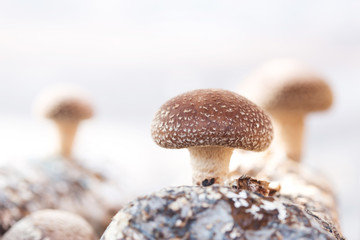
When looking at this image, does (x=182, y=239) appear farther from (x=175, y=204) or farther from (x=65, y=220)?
(x=65, y=220)

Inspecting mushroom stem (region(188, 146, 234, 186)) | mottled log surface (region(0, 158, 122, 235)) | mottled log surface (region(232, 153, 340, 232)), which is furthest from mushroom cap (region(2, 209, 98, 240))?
mottled log surface (region(232, 153, 340, 232))

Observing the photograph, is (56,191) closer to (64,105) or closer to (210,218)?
(64,105)

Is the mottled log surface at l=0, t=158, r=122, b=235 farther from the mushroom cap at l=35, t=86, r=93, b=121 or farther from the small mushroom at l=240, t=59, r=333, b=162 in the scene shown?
the small mushroom at l=240, t=59, r=333, b=162

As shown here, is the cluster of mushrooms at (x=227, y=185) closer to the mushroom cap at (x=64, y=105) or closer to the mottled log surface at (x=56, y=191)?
the mottled log surface at (x=56, y=191)

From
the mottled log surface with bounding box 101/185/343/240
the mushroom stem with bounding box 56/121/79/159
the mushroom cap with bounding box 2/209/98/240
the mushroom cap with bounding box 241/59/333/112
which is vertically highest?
the mushroom cap with bounding box 241/59/333/112

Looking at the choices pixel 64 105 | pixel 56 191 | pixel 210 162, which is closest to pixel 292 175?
pixel 210 162

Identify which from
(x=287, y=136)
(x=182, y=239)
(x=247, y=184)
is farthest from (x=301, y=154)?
(x=182, y=239)
